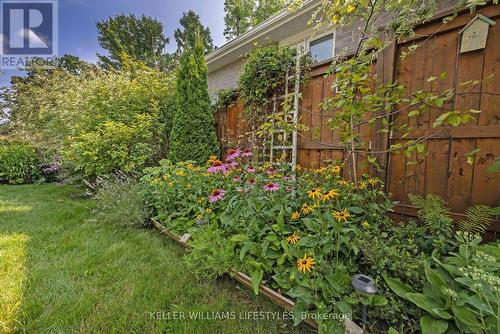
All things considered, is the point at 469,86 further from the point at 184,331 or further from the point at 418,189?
the point at 184,331

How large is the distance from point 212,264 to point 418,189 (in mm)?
1925

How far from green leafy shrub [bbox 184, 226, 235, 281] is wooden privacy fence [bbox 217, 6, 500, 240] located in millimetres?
1630

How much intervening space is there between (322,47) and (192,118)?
2954mm

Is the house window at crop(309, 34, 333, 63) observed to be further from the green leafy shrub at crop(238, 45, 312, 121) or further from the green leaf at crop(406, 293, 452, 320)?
the green leaf at crop(406, 293, 452, 320)

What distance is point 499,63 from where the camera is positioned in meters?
1.71

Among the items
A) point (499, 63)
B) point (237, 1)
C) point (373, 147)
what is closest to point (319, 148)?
point (373, 147)

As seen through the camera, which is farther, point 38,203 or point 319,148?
point 38,203

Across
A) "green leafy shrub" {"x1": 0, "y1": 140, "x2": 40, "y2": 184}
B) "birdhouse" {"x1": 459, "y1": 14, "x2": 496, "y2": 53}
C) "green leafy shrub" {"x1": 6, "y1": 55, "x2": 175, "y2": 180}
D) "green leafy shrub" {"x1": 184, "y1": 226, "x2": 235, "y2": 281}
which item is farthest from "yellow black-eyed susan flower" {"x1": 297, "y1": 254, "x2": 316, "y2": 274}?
"green leafy shrub" {"x1": 0, "y1": 140, "x2": 40, "y2": 184}

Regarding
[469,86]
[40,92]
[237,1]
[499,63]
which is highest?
[237,1]

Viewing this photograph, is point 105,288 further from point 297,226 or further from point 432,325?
point 432,325

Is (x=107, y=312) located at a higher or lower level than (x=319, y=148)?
lower

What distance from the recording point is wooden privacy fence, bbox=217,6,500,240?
1736 millimetres

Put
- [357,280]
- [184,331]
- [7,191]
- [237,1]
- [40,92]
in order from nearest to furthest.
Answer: [357,280] < [184,331] < [7,191] < [40,92] < [237,1]

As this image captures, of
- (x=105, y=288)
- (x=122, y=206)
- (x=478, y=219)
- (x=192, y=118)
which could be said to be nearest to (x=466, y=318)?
(x=478, y=219)
